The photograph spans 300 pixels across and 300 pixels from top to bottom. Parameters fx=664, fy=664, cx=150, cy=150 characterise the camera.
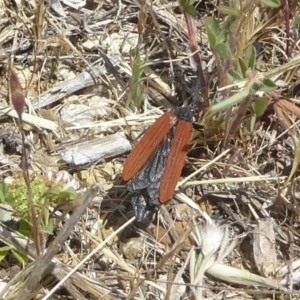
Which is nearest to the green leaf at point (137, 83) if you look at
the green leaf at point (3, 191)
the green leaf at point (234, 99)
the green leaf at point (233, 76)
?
the green leaf at point (233, 76)

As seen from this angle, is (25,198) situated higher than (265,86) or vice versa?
(265,86)

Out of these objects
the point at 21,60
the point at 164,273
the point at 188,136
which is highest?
the point at 21,60

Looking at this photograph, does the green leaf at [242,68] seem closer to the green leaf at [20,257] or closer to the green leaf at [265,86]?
the green leaf at [265,86]

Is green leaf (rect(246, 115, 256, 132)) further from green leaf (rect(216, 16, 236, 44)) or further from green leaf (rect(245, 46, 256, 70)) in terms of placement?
green leaf (rect(216, 16, 236, 44))

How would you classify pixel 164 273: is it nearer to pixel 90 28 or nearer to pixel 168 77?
pixel 168 77

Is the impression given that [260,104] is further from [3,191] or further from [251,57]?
[3,191]

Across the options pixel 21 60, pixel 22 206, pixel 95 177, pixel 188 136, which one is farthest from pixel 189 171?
pixel 21 60

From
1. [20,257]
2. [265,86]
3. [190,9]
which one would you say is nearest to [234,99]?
[265,86]
